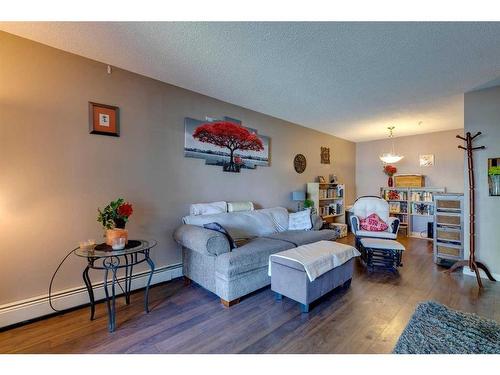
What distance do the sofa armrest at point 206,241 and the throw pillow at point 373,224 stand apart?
8.74ft

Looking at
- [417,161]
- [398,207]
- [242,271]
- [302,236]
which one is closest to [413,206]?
[398,207]

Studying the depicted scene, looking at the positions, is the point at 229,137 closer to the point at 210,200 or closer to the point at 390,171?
the point at 210,200

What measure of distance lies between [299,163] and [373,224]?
1817 millimetres

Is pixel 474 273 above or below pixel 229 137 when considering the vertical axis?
below

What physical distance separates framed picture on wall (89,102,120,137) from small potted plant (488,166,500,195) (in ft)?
15.2

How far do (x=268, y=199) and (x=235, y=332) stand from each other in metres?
2.60

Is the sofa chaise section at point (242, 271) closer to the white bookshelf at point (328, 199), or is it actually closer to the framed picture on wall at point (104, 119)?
the framed picture on wall at point (104, 119)

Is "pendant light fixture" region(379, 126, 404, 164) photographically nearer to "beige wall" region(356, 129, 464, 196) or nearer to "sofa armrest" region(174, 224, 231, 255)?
"beige wall" region(356, 129, 464, 196)

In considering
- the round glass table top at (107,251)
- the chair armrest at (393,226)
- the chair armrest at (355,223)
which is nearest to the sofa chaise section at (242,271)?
the round glass table top at (107,251)

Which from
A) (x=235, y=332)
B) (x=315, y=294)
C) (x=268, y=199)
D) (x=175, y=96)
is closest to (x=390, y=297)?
(x=315, y=294)

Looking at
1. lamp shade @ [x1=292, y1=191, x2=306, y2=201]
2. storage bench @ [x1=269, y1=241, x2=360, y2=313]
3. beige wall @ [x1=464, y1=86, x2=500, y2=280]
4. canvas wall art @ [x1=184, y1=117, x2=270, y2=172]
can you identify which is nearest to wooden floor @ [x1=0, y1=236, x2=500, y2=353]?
storage bench @ [x1=269, y1=241, x2=360, y2=313]

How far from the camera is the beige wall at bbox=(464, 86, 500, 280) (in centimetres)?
301

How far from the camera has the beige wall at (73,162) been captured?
198cm

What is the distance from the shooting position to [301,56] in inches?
88.7
